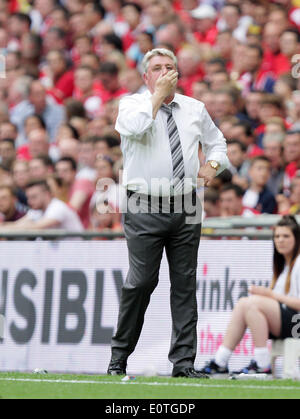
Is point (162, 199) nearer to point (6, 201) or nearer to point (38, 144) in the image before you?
point (6, 201)

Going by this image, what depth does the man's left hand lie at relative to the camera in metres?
7.85

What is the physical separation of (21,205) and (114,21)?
5833 mm

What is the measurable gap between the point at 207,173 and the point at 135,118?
720mm

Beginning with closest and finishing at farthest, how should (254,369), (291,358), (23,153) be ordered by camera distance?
1. (291,358)
2. (254,369)
3. (23,153)

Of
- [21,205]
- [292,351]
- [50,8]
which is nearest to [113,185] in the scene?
[21,205]

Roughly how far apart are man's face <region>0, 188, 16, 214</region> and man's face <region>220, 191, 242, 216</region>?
2880 millimetres

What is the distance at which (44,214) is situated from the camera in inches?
485

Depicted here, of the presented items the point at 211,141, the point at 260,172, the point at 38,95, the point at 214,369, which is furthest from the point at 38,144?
the point at 211,141

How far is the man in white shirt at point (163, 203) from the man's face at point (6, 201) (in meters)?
5.14

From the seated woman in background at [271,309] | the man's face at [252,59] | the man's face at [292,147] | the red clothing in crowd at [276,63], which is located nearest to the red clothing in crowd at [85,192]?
the man's face at [292,147]

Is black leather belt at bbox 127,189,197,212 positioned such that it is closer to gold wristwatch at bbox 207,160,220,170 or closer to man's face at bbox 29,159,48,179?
gold wristwatch at bbox 207,160,220,170

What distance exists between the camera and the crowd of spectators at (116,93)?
12.0 m

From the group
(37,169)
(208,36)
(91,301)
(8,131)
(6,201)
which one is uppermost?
(208,36)

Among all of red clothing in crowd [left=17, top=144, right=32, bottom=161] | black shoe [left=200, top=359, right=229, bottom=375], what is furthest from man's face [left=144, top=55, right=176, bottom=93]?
red clothing in crowd [left=17, top=144, right=32, bottom=161]
